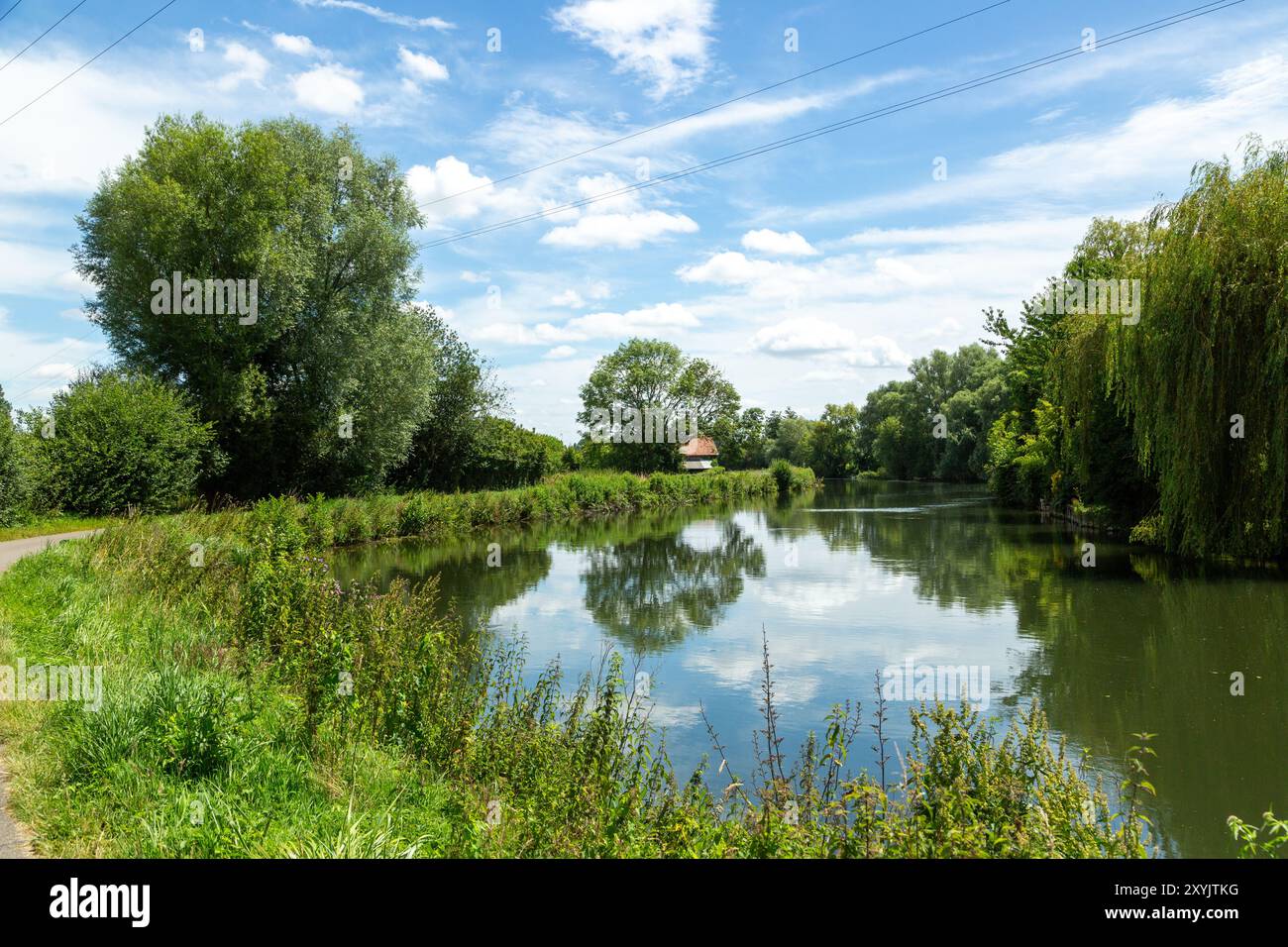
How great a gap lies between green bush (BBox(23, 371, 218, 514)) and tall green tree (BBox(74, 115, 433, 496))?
10.1 feet

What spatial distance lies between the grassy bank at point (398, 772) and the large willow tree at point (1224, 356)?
12.5m

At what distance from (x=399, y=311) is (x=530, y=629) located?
20702mm

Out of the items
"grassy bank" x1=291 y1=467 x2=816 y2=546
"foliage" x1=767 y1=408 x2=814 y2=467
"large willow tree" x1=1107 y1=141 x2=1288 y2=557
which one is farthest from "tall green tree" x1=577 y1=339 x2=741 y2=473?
"large willow tree" x1=1107 y1=141 x2=1288 y2=557

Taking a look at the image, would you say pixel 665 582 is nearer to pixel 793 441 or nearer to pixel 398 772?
pixel 398 772

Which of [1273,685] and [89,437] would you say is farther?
[89,437]

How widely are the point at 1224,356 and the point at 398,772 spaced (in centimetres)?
1753

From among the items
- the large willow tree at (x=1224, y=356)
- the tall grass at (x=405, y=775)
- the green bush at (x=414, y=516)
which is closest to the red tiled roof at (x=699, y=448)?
the green bush at (x=414, y=516)

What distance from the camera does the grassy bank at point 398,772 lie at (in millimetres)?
4141

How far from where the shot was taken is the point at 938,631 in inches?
493

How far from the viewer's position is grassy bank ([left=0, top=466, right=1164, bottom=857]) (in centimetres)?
414

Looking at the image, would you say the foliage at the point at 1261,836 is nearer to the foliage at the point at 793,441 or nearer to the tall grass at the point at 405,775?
the tall grass at the point at 405,775
